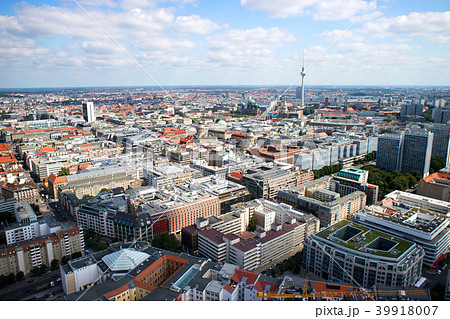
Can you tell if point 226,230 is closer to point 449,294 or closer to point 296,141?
point 449,294

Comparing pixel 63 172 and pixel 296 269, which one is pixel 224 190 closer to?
pixel 296 269

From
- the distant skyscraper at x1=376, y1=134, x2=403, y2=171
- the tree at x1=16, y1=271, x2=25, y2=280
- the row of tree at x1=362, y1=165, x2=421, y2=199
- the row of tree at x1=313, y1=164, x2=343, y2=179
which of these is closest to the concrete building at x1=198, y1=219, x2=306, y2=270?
the tree at x1=16, y1=271, x2=25, y2=280

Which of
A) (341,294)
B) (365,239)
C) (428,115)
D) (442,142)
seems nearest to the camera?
(341,294)

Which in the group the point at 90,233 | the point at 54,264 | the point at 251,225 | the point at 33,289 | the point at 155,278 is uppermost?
the point at 155,278

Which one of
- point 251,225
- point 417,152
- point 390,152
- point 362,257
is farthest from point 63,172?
point 417,152

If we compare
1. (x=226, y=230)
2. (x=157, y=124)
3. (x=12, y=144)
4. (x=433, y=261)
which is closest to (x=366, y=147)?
(x=433, y=261)

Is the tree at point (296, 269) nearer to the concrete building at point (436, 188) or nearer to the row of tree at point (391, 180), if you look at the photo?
the row of tree at point (391, 180)
